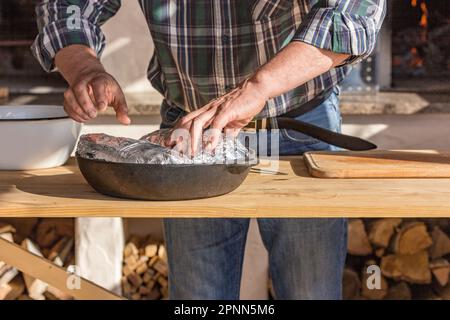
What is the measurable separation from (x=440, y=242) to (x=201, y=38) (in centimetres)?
179

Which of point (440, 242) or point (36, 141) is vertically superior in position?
point (36, 141)

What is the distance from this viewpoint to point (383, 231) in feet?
11.1

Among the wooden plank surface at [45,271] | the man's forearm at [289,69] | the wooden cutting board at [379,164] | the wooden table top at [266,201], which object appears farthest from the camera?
the wooden plank surface at [45,271]

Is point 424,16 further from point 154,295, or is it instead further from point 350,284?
point 154,295

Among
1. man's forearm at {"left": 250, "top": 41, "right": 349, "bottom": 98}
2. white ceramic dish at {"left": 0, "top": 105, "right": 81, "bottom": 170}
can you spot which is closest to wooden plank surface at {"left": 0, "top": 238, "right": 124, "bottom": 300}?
white ceramic dish at {"left": 0, "top": 105, "right": 81, "bottom": 170}

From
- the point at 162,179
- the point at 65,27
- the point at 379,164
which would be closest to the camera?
the point at 162,179

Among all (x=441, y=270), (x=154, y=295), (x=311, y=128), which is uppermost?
(x=311, y=128)

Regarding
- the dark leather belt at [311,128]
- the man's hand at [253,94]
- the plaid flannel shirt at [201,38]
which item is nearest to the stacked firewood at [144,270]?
the plaid flannel shirt at [201,38]

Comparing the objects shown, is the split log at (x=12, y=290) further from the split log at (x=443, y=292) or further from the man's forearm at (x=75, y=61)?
the man's forearm at (x=75, y=61)

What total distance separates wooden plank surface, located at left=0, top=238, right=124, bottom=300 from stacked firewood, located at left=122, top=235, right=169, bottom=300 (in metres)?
1.39

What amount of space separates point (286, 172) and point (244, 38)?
0.40 meters

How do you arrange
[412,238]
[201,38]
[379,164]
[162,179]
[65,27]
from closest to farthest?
[162,179] → [379,164] → [65,27] → [201,38] → [412,238]

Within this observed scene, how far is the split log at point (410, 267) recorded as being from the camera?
3377mm

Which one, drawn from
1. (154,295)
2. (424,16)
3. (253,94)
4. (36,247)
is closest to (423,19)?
(424,16)
